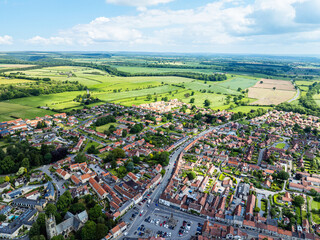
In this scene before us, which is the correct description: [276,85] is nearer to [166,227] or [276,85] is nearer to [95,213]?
[166,227]

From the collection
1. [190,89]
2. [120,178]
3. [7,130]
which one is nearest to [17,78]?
[7,130]

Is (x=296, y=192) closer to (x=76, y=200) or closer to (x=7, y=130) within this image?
(x=76, y=200)

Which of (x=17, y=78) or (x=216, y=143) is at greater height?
(x=17, y=78)

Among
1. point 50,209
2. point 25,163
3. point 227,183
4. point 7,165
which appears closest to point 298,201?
point 227,183

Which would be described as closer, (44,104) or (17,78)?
(44,104)

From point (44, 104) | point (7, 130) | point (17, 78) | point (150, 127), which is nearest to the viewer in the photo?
point (7, 130)

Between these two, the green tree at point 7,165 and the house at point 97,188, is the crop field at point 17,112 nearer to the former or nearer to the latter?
the green tree at point 7,165

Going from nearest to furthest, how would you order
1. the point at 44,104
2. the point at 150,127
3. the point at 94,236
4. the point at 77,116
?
1. the point at 94,236
2. the point at 150,127
3. the point at 77,116
4. the point at 44,104

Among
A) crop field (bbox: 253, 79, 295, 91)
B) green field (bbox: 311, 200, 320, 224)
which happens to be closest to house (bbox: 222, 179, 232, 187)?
green field (bbox: 311, 200, 320, 224)
